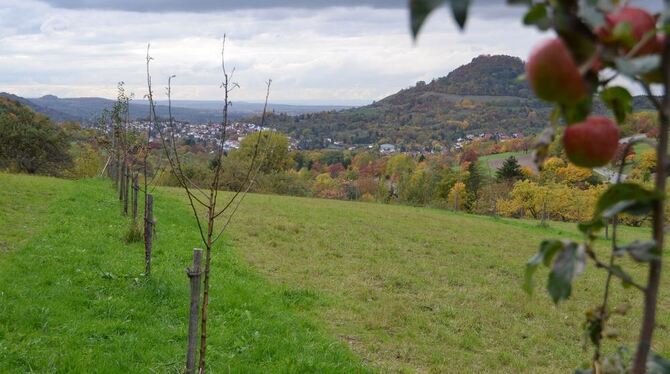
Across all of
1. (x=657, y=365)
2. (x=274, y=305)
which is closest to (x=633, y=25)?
(x=657, y=365)

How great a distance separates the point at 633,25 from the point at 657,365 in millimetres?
486

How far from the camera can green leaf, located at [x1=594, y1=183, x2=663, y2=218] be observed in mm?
698

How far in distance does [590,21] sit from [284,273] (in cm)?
937

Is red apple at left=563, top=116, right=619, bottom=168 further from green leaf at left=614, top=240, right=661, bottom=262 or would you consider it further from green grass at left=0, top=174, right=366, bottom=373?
green grass at left=0, top=174, right=366, bottom=373

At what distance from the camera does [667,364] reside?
0.78 m

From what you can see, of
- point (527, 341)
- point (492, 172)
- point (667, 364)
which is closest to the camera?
point (667, 364)

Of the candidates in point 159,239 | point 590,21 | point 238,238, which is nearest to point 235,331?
point 159,239

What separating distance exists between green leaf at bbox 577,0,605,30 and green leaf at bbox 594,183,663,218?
0.76 feet

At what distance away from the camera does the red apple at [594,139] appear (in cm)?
69

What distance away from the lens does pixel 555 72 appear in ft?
1.91

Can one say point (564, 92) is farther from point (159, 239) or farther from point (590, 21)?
point (159, 239)

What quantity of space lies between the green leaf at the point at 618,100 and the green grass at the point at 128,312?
14.4 ft

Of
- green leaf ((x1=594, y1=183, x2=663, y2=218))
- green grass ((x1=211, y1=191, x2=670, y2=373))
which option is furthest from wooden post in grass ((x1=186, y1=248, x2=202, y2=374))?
green leaf ((x1=594, y1=183, x2=663, y2=218))

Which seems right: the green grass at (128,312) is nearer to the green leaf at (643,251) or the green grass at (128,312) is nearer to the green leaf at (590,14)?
the green leaf at (643,251)
